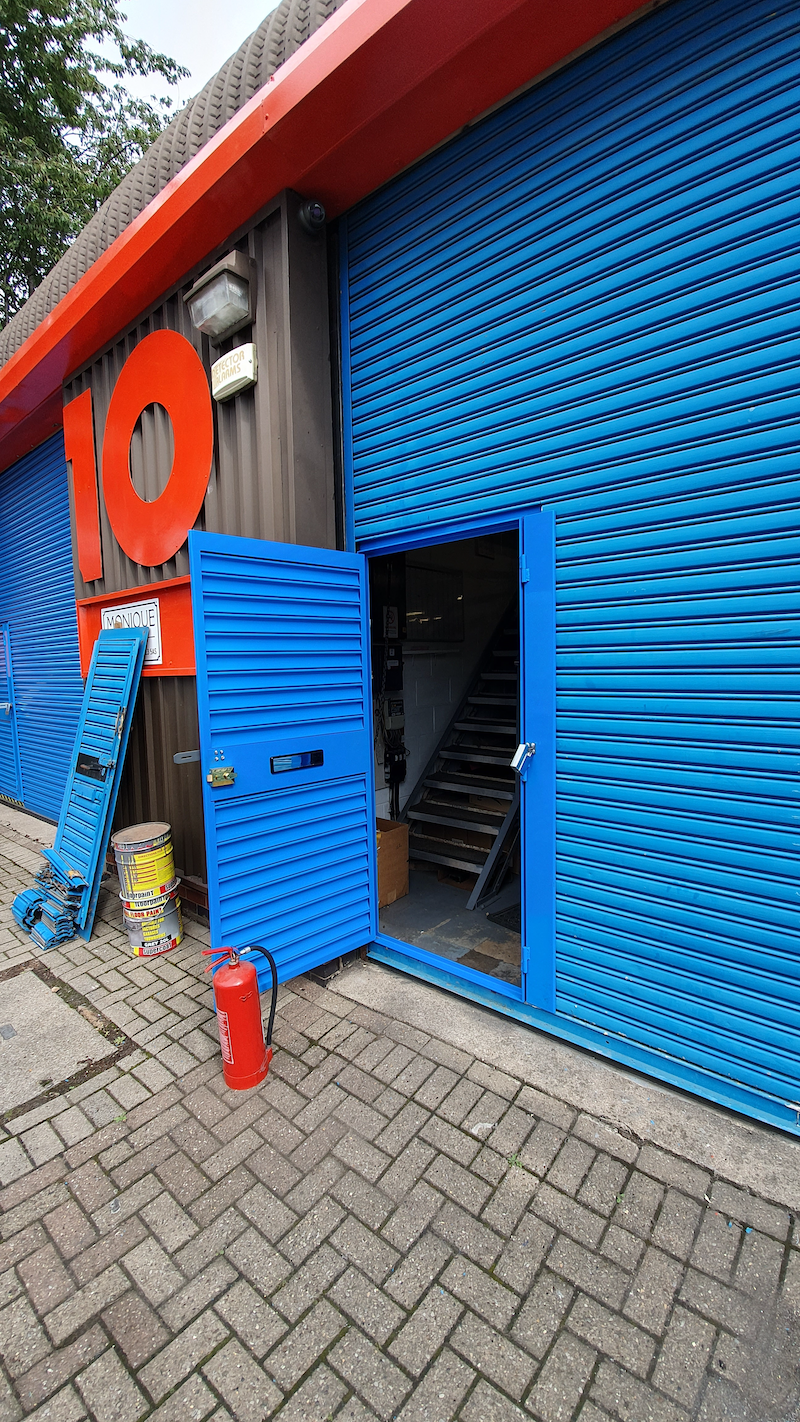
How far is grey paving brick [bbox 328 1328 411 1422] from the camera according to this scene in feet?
4.42

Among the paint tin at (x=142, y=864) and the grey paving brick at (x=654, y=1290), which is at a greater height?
the paint tin at (x=142, y=864)

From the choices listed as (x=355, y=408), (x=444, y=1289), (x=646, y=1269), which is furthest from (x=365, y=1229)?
(x=355, y=408)

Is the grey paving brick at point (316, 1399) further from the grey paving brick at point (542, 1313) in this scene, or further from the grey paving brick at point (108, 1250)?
the grey paving brick at point (108, 1250)

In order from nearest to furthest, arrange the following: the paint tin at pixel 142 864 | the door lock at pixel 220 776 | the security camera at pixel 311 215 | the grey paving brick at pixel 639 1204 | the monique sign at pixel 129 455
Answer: the grey paving brick at pixel 639 1204, the door lock at pixel 220 776, the security camera at pixel 311 215, the paint tin at pixel 142 864, the monique sign at pixel 129 455

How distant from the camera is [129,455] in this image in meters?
4.24

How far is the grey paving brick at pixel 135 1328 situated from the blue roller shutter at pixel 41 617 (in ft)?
16.9

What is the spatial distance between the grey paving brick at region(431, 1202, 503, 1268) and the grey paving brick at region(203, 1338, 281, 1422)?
1.91 ft

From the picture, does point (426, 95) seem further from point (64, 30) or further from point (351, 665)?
point (64, 30)

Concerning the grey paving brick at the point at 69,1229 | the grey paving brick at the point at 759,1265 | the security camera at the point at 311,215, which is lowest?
the grey paving brick at the point at 69,1229

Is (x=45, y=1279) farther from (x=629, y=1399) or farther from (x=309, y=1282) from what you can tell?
(x=629, y=1399)

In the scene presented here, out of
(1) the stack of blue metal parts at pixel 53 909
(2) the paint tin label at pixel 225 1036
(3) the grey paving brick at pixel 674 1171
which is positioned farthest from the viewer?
(1) the stack of blue metal parts at pixel 53 909

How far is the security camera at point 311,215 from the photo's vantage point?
9.73 ft

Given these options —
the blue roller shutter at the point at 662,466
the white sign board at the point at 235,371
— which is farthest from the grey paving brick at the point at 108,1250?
the white sign board at the point at 235,371

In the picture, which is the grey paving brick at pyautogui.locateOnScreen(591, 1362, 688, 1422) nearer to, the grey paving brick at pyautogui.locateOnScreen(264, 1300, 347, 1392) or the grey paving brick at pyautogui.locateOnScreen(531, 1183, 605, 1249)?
the grey paving brick at pyautogui.locateOnScreen(531, 1183, 605, 1249)
